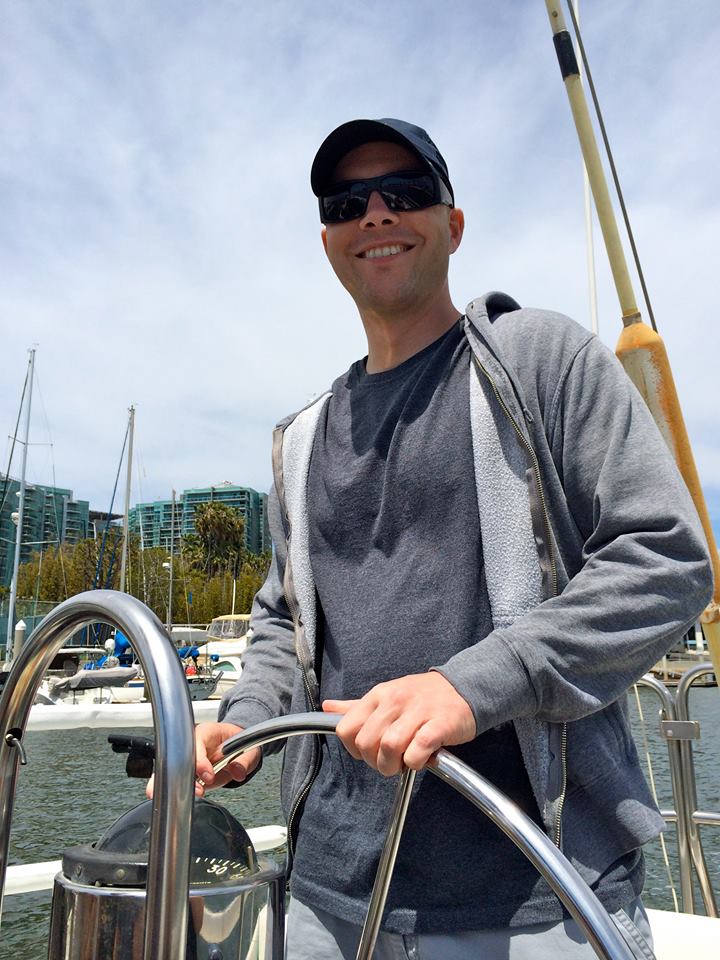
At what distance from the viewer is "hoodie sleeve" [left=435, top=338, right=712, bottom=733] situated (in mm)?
1073

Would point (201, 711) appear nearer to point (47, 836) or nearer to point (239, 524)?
point (47, 836)

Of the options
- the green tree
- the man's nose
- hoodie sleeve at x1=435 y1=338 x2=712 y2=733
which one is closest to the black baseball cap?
the man's nose

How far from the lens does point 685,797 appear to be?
335cm

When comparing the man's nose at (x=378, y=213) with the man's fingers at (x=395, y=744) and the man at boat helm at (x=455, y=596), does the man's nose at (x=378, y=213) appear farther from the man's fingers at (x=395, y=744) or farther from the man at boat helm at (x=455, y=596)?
the man's fingers at (x=395, y=744)

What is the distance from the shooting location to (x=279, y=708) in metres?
1.66

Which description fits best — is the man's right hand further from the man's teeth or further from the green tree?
the green tree

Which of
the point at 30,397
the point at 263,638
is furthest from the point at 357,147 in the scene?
the point at 30,397

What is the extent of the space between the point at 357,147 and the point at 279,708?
1149mm

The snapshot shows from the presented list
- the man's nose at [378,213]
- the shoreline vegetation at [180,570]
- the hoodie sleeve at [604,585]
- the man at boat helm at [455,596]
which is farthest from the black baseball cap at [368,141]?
the shoreline vegetation at [180,570]

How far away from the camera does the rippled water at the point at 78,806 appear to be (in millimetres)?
5598

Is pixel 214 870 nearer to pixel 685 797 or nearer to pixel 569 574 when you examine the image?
pixel 569 574

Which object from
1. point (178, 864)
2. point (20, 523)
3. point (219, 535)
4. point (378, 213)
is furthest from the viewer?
point (219, 535)

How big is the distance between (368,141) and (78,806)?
931 cm

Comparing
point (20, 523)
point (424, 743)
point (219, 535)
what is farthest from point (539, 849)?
point (219, 535)
